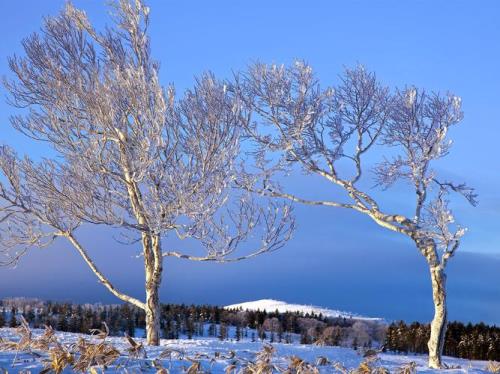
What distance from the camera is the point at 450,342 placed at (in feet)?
73.9

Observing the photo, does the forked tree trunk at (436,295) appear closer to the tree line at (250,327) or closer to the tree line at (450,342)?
the tree line at (250,327)

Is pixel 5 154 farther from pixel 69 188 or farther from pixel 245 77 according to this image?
pixel 245 77

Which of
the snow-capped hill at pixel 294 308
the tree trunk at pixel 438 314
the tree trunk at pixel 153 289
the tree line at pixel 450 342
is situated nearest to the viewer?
the tree trunk at pixel 153 289

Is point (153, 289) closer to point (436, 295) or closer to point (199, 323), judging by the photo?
point (436, 295)

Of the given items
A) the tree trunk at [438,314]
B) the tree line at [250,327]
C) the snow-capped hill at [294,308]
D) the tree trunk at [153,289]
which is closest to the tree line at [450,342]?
the tree line at [250,327]

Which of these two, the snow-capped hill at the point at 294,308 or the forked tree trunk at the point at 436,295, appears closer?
the forked tree trunk at the point at 436,295

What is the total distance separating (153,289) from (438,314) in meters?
6.49

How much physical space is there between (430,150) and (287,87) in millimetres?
3996

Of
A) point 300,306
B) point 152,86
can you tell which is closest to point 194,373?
point 152,86

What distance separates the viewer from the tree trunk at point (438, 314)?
44.3 ft

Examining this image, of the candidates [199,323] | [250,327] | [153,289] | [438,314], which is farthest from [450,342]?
[153,289]

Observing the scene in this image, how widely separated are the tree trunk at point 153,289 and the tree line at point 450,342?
438 inches

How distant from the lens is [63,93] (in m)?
12.5

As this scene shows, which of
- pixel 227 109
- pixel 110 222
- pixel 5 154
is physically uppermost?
pixel 227 109
